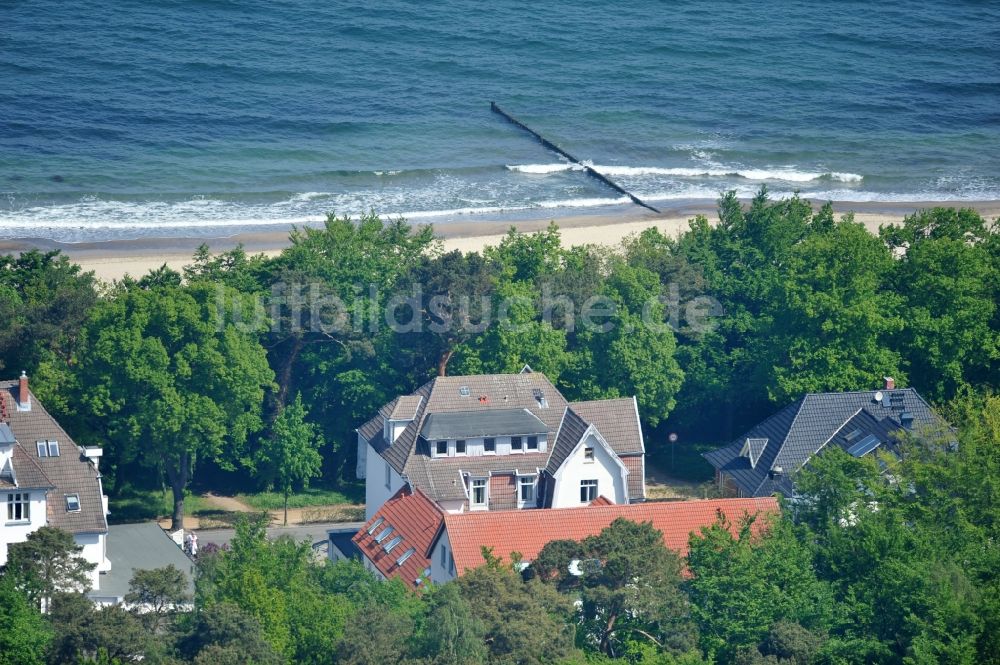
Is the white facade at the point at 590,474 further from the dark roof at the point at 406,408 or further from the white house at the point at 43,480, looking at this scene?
the white house at the point at 43,480

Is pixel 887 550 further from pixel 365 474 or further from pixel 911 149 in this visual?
pixel 911 149

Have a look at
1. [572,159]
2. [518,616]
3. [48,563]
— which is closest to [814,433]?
[518,616]

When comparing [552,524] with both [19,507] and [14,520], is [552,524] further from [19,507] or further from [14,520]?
[14,520]

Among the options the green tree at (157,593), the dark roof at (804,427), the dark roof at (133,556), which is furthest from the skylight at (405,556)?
the dark roof at (804,427)

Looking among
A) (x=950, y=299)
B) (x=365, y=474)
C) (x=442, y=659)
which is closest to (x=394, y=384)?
(x=365, y=474)

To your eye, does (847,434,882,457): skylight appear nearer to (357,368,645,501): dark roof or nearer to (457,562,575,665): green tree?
(357,368,645,501): dark roof

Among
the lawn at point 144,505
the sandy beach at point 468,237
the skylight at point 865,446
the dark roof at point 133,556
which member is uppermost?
the sandy beach at point 468,237
